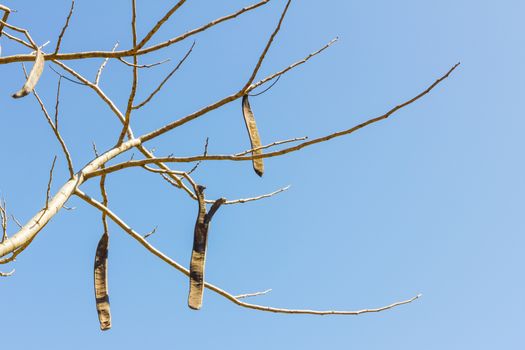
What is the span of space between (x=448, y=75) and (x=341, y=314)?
1.44 metres

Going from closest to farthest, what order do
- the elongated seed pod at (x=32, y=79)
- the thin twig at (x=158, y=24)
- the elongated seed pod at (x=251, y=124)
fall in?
the elongated seed pod at (x=32, y=79) < the thin twig at (x=158, y=24) < the elongated seed pod at (x=251, y=124)

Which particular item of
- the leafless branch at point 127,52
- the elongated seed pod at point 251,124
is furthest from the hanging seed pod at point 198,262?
the leafless branch at point 127,52

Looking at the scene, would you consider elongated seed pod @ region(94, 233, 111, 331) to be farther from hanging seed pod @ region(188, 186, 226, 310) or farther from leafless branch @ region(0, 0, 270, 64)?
leafless branch @ region(0, 0, 270, 64)

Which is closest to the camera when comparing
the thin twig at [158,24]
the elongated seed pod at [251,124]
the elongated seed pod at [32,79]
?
the elongated seed pod at [32,79]

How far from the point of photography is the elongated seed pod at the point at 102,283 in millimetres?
2859

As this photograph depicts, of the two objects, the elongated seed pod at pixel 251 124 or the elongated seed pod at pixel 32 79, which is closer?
the elongated seed pod at pixel 32 79

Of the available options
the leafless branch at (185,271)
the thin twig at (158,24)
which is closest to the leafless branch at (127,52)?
the thin twig at (158,24)

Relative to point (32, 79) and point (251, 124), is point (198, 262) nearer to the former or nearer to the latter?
point (251, 124)

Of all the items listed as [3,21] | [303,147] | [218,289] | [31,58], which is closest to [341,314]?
[218,289]

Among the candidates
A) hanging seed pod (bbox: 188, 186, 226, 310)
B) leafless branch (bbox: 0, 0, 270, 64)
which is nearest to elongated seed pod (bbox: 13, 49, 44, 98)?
leafless branch (bbox: 0, 0, 270, 64)

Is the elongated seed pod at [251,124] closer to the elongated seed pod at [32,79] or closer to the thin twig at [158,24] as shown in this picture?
the thin twig at [158,24]

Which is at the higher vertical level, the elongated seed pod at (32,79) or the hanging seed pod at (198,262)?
the elongated seed pod at (32,79)

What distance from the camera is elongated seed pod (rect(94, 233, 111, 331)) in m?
2.86

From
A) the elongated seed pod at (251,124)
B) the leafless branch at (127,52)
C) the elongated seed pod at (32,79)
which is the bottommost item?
the elongated seed pod at (32,79)
